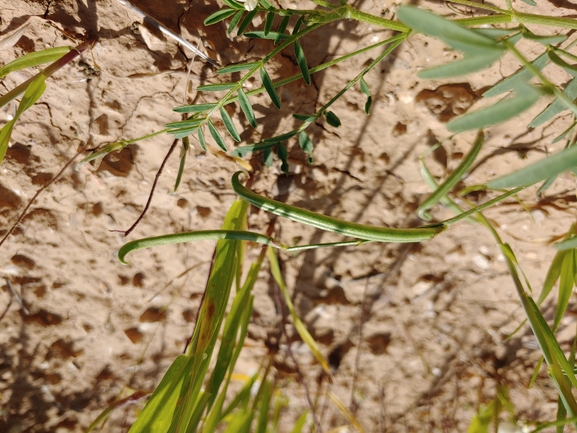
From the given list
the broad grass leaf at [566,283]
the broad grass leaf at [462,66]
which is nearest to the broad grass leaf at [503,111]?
the broad grass leaf at [462,66]

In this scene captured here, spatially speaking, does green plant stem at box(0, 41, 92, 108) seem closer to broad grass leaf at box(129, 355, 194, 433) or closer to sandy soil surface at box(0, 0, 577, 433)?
sandy soil surface at box(0, 0, 577, 433)

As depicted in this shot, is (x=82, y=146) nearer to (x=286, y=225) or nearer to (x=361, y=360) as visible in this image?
(x=286, y=225)

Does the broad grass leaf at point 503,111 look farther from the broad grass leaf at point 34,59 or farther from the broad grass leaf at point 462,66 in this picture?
the broad grass leaf at point 34,59

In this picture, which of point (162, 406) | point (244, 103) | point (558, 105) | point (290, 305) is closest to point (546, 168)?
point (558, 105)

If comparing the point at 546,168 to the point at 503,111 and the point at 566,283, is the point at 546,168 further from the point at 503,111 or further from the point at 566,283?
the point at 566,283

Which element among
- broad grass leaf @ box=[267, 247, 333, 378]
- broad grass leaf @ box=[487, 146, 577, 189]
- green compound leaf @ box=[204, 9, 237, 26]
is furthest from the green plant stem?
broad grass leaf @ box=[487, 146, 577, 189]

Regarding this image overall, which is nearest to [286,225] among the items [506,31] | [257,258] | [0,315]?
[257,258]
